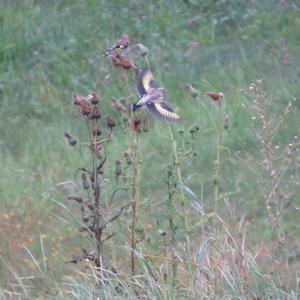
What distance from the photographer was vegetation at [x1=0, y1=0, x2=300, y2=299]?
4566 millimetres

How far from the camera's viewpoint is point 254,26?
31.8 feet

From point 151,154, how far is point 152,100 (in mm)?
2405

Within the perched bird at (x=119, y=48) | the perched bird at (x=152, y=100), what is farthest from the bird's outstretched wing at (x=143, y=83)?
the perched bird at (x=119, y=48)

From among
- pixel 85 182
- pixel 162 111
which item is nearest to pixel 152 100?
pixel 162 111

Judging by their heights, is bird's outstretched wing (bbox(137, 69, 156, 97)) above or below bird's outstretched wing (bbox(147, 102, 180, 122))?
above

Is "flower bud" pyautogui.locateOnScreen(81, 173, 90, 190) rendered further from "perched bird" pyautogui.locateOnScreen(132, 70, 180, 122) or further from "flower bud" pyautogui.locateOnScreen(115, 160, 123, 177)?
"perched bird" pyautogui.locateOnScreen(132, 70, 180, 122)

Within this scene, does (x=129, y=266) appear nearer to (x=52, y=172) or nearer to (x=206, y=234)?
(x=206, y=234)

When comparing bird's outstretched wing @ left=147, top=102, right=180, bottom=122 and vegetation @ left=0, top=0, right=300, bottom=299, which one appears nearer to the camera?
bird's outstretched wing @ left=147, top=102, right=180, bottom=122

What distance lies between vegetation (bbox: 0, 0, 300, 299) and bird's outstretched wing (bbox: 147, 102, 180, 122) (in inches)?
2.7

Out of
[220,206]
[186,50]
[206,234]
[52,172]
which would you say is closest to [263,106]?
[206,234]

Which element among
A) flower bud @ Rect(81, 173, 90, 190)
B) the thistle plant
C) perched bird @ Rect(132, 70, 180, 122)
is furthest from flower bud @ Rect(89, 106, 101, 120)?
flower bud @ Rect(81, 173, 90, 190)

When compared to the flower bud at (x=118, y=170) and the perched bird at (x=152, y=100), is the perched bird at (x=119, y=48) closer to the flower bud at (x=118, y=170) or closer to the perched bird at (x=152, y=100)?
the perched bird at (x=152, y=100)

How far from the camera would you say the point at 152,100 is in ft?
14.7

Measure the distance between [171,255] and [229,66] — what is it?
4.57 meters
